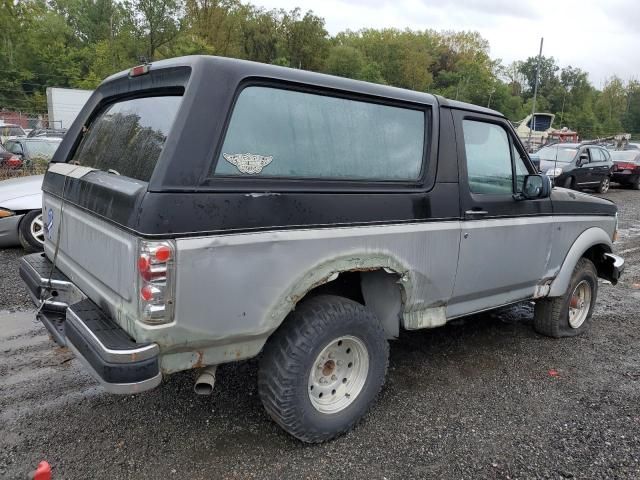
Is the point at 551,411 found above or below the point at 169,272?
below

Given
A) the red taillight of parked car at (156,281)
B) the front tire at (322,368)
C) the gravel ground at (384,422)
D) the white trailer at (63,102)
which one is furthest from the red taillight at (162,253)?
the white trailer at (63,102)

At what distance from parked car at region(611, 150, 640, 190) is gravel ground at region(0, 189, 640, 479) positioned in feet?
57.1

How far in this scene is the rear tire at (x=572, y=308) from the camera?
15.9 feet

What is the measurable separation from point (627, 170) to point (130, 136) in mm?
20763

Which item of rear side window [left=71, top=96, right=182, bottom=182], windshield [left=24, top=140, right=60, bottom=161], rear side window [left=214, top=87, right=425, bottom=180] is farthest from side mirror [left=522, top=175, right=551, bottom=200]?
windshield [left=24, top=140, right=60, bottom=161]

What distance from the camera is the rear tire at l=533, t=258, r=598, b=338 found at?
4840 millimetres

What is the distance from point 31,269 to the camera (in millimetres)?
3518

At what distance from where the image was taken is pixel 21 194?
7020 mm

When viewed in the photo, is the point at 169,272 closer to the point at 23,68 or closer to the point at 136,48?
the point at 136,48

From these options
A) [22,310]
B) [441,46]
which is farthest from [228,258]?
[441,46]

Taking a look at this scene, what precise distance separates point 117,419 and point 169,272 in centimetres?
147

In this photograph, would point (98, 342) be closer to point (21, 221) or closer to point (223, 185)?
point (223, 185)

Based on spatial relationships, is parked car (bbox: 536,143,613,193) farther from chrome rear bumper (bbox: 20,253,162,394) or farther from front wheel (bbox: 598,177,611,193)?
chrome rear bumper (bbox: 20,253,162,394)

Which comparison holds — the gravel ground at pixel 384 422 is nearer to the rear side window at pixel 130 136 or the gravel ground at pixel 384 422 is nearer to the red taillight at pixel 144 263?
the red taillight at pixel 144 263
